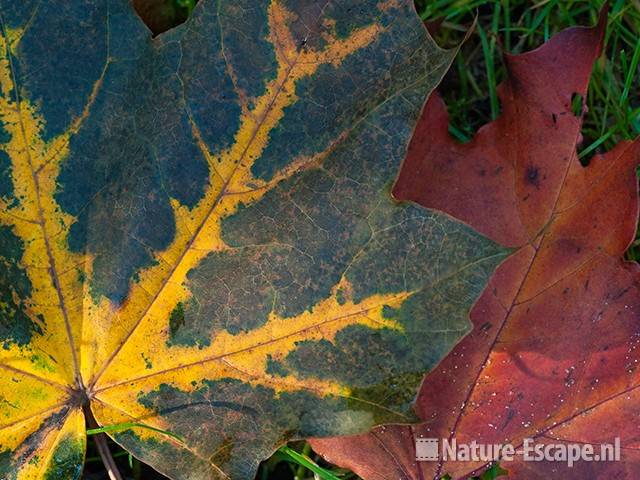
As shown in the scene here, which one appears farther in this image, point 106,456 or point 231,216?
point 106,456

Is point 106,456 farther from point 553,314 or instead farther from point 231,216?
point 553,314

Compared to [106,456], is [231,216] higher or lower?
higher

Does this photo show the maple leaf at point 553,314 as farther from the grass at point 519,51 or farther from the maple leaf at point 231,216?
the grass at point 519,51

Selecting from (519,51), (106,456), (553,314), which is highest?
(519,51)

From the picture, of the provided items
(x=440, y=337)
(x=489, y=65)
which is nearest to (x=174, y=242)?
(x=440, y=337)

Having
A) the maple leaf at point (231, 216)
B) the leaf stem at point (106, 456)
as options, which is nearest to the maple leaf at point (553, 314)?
the maple leaf at point (231, 216)

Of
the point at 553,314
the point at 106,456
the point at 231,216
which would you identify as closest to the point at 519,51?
the point at 553,314
